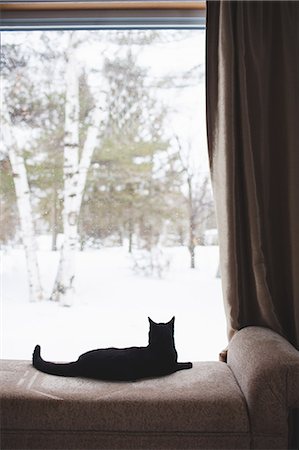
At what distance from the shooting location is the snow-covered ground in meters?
3.01

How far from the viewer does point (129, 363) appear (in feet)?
7.63

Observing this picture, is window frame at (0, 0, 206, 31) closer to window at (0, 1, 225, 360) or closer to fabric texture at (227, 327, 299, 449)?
window at (0, 1, 225, 360)

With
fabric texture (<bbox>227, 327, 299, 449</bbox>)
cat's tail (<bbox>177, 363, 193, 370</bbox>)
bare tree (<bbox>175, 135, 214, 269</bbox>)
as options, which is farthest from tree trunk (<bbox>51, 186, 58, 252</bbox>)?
fabric texture (<bbox>227, 327, 299, 449</bbox>)

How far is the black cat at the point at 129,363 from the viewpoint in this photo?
2.30 meters

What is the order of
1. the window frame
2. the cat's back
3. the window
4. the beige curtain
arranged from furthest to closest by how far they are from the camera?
the window, the window frame, the beige curtain, the cat's back

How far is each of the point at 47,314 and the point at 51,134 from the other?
103 cm

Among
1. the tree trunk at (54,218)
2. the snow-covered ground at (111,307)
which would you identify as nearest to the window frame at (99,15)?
the tree trunk at (54,218)

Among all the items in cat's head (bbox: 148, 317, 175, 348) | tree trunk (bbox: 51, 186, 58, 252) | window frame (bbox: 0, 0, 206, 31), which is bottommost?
cat's head (bbox: 148, 317, 175, 348)

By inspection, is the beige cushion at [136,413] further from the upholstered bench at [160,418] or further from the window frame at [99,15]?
the window frame at [99,15]

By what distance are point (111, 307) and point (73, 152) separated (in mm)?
914

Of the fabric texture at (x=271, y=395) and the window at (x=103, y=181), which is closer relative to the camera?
the fabric texture at (x=271, y=395)

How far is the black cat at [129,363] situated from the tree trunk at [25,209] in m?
0.63

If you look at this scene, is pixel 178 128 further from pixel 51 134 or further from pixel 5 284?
pixel 5 284

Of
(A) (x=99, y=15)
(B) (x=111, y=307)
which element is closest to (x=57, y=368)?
(B) (x=111, y=307)
